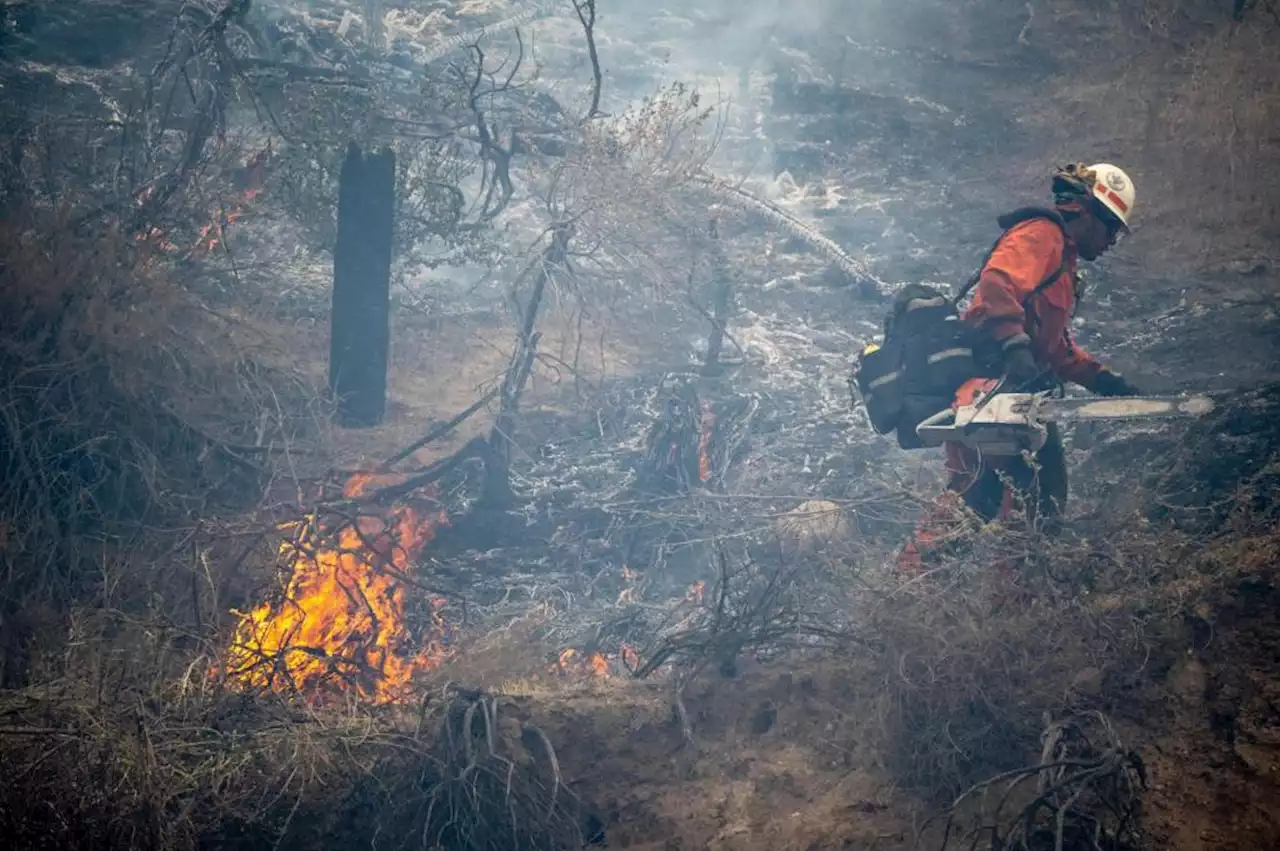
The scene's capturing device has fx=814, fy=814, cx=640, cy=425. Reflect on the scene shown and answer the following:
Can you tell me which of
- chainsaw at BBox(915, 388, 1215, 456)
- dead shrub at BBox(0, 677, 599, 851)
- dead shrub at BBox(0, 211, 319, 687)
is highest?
chainsaw at BBox(915, 388, 1215, 456)

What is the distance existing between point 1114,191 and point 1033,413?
1.57 metres

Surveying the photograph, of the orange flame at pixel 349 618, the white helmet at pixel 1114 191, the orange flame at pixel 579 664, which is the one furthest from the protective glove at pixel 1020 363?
the orange flame at pixel 349 618

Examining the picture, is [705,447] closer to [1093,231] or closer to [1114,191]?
[1093,231]

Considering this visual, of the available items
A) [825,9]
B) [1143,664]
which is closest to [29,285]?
[1143,664]

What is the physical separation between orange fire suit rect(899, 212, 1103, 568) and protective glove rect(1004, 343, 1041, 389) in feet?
0.12

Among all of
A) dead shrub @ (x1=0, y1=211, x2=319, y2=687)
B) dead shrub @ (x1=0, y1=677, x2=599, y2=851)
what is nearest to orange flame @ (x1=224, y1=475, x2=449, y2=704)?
dead shrub @ (x1=0, y1=211, x2=319, y2=687)

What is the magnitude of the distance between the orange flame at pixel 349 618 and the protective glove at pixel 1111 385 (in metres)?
4.08

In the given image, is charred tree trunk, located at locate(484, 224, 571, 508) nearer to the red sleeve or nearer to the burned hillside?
the burned hillside

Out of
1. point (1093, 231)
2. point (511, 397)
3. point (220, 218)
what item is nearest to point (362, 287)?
point (220, 218)

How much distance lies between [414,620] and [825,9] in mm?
14546

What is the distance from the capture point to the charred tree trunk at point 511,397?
6465mm

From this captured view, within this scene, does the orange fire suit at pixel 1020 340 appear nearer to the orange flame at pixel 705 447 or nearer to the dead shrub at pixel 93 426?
the orange flame at pixel 705 447

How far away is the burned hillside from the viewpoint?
3.08m

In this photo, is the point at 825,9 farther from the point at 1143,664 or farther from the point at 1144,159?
the point at 1143,664
